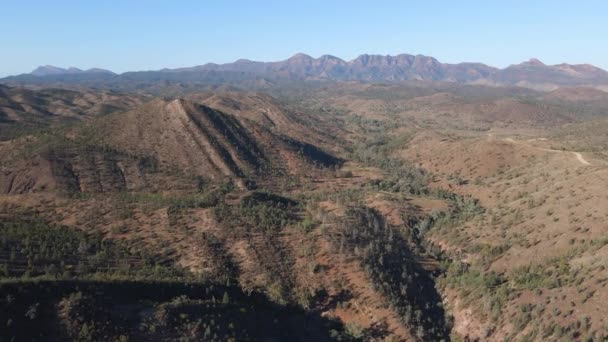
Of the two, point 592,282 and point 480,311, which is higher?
point 592,282

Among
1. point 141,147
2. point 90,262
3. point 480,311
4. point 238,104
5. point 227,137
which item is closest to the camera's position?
point 480,311

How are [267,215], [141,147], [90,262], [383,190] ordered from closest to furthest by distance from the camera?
[90,262]
[267,215]
[383,190]
[141,147]

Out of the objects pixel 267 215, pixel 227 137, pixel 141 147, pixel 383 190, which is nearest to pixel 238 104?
pixel 227 137

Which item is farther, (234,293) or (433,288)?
(433,288)

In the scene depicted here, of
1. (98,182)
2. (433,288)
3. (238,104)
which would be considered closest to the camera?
(433,288)

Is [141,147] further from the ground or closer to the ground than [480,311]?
further from the ground

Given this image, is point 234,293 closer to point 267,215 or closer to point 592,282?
point 267,215

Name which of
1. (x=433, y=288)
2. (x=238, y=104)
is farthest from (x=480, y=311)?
(x=238, y=104)

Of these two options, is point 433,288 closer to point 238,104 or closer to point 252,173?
point 252,173

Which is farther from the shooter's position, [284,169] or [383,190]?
[284,169]
